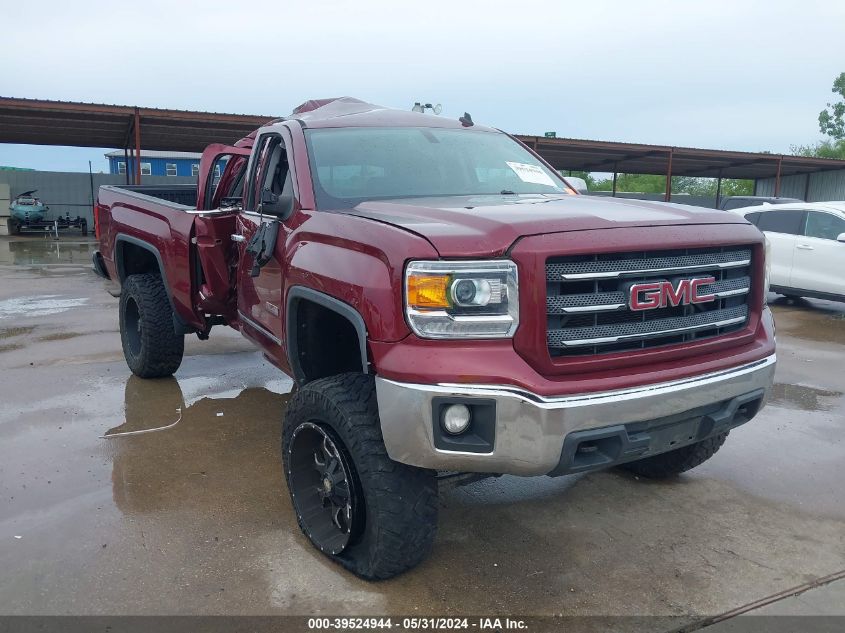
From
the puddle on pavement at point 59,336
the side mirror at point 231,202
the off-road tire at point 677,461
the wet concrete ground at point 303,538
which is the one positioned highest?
the side mirror at point 231,202

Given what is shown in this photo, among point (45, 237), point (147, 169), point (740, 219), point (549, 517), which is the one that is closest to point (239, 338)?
point (549, 517)

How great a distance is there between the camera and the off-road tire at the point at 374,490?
2.86 meters

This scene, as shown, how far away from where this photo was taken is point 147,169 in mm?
55000

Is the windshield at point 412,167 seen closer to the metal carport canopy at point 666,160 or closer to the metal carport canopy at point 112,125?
the metal carport canopy at point 112,125

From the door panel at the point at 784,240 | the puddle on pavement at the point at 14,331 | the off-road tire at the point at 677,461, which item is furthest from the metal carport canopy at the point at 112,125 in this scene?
the off-road tire at the point at 677,461

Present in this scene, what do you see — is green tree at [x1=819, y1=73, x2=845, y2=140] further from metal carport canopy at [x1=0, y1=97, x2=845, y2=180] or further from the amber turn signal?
the amber turn signal

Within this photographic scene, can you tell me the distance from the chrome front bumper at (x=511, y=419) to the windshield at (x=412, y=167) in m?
1.38

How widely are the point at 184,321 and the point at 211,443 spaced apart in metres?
1.17

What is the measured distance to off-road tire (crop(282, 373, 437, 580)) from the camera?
9.38ft

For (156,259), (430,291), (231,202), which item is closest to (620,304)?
(430,291)

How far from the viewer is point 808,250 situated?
10.3m

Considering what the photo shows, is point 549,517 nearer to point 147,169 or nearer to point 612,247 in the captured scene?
point 612,247

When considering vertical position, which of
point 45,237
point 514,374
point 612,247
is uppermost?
point 612,247

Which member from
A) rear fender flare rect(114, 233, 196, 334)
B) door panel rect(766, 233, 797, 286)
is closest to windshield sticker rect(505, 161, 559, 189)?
rear fender flare rect(114, 233, 196, 334)
